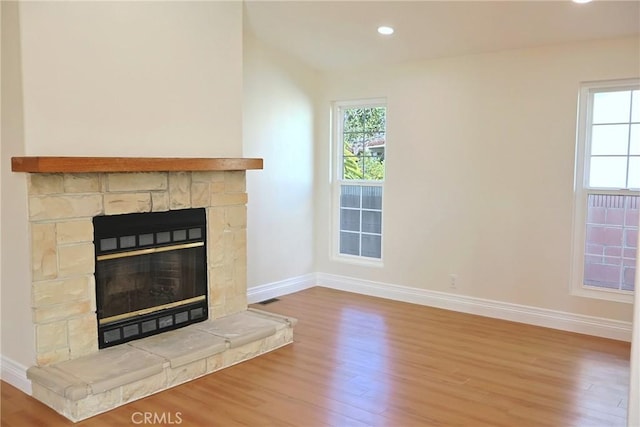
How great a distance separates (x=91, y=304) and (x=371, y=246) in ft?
10.5

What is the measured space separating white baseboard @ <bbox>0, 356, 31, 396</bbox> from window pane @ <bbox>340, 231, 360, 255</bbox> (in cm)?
357

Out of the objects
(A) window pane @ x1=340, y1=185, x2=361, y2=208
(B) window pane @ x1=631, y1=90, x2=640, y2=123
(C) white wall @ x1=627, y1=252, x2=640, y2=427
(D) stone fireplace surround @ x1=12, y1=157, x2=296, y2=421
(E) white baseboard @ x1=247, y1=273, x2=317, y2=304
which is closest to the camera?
(C) white wall @ x1=627, y1=252, x2=640, y2=427

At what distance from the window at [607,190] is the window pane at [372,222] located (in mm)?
1980

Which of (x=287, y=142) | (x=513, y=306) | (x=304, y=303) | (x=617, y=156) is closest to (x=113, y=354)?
(x=304, y=303)

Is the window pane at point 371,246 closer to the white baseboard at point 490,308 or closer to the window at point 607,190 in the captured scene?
the white baseboard at point 490,308

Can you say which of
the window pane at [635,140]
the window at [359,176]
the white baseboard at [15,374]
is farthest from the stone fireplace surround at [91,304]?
the window pane at [635,140]

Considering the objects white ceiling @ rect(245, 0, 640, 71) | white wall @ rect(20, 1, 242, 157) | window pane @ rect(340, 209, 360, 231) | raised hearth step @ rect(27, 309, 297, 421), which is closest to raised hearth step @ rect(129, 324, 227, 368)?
raised hearth step @ rect(27, 309, 297, 421)

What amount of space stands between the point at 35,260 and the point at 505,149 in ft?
12.4

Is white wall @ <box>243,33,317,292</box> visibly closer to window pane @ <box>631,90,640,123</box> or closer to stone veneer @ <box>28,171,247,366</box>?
stone veneer @ <box>28,171,247,366</box>

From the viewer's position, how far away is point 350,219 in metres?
6.18

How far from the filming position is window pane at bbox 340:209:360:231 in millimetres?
6113

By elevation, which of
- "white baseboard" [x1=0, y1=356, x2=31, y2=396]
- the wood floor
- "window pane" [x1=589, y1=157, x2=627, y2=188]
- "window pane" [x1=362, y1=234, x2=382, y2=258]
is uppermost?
"window pane" [x1=589, y1=157, x2=627, y2=188]

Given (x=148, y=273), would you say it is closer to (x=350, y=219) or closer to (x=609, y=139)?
(x=350, y=219)

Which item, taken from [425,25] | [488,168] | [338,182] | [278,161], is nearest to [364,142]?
[338,182]
